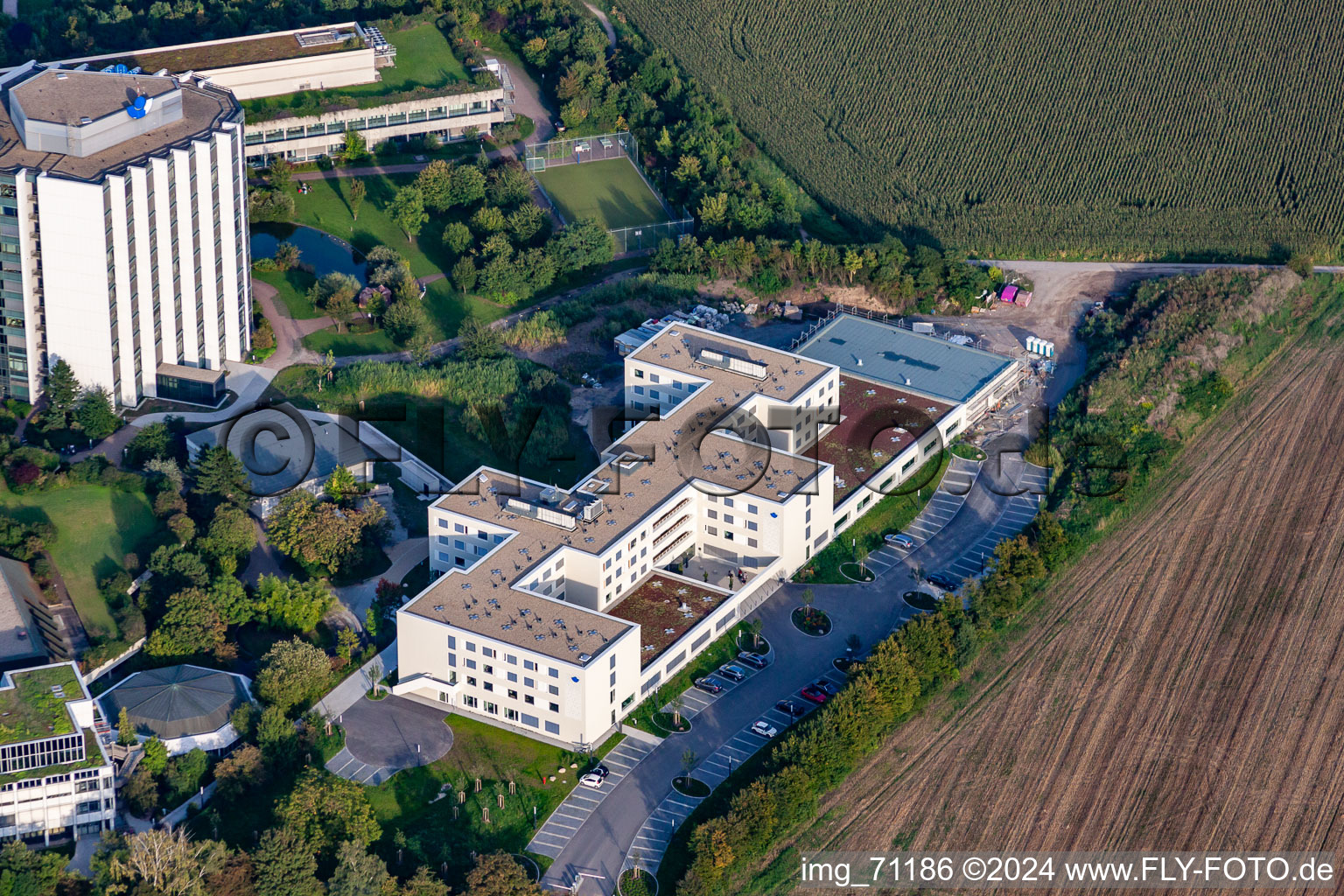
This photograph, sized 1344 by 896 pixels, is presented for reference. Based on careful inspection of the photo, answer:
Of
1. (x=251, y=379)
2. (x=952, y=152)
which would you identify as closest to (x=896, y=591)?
(x=251, y=379)

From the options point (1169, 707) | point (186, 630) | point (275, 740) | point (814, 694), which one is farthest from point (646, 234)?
point (275, 740)

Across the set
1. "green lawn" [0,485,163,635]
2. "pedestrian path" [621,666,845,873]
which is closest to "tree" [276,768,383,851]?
"pedestrian path" [621,666,845,873]

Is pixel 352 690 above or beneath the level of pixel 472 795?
above

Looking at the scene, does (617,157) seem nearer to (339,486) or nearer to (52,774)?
(339,486)

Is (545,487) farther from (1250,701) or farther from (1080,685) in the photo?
(1250,701)

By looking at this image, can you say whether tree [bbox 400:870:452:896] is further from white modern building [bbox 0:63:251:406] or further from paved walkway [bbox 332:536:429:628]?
white modern building [bbox 0:63:251:406]

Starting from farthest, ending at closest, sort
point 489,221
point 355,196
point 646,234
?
point 355,196, point 646,234, point 489,221

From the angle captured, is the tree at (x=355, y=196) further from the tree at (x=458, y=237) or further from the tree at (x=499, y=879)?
the tree at (x=499, y=879)
